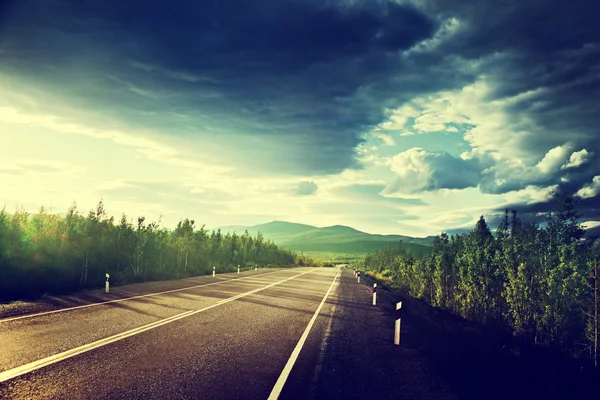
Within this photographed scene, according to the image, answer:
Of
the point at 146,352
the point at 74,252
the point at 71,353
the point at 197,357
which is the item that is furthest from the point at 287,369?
the point at 74,252

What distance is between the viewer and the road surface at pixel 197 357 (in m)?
5.05

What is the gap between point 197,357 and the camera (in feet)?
21.9

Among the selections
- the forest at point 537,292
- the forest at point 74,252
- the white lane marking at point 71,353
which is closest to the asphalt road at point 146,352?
the white lane marking at point 71,353

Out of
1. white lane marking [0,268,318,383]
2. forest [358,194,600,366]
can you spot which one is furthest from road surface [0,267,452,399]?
forest [358,194,600,366]

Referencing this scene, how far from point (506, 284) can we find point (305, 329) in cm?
1146

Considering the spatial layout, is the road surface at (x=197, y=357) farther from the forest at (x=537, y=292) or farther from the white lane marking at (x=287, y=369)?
the forest at (x=537, y=292)

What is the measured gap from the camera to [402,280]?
3709 centimetres

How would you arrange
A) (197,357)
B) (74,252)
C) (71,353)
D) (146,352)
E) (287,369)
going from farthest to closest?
(74,252) < (146,352) < (197,357) < (71,353) < (287,369)

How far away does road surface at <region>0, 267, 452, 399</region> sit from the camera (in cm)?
505

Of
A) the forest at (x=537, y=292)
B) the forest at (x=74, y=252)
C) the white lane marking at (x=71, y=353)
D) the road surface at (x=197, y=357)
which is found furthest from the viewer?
the forest at (x=74, y=252)

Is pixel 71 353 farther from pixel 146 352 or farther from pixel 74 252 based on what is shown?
pixel 74 252

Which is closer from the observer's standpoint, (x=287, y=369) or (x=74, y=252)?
(x=287, y=369)

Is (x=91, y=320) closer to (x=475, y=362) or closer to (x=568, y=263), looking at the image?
(x=475, y=362)

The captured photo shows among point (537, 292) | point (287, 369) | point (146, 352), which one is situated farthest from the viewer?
point (537, 292)
